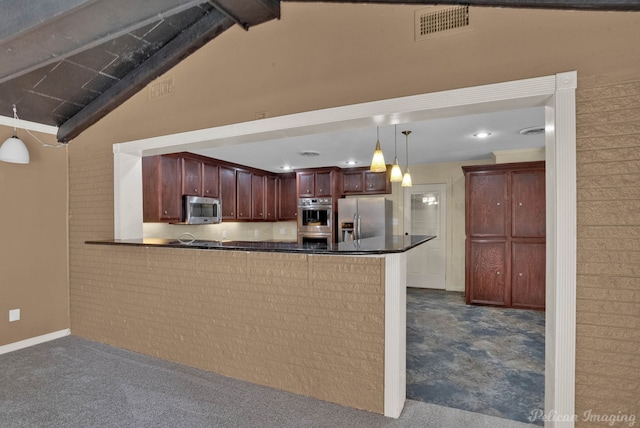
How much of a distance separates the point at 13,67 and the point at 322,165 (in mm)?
4186

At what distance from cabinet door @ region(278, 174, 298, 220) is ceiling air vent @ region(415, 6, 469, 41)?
467cm

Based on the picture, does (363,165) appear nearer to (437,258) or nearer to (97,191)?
(437,258)

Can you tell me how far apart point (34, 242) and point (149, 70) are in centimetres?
213

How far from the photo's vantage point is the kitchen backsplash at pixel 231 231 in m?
4.64

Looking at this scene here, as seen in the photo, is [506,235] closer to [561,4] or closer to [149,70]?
[561,4]

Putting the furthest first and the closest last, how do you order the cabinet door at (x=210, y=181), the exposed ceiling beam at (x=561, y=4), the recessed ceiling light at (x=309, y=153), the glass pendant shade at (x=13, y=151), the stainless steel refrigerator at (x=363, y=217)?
the stainless steel refrigerator at (x=363, y=217)
the cabinet door at (x=210, y=181)
the recessed ceiling light at (x=309, y=153)
the glass pendant shade at (x=13, y=151)
the exposed ceiling beam at (x=561, y=4)

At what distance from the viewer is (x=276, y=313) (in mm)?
2375

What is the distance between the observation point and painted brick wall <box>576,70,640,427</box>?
5.14ft

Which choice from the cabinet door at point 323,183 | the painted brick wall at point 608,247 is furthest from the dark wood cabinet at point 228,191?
the painted brick wall at point 608,247

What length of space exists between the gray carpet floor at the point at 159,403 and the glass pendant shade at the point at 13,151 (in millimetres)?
1792

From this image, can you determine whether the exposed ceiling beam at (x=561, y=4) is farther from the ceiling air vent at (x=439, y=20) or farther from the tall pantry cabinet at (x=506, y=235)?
the tall pantry cabinet at (x=506, y=235)

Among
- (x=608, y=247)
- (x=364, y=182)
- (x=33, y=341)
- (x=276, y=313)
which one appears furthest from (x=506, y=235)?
(x=33, y=341)

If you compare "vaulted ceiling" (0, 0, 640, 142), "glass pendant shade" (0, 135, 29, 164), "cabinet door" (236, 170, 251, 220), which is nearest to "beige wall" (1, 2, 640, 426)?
"vaulted ceiling" (0, 0, 640, 142)

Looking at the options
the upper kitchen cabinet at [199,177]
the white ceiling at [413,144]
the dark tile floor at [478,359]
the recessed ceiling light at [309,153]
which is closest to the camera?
the dark tile floor at [478,359]
